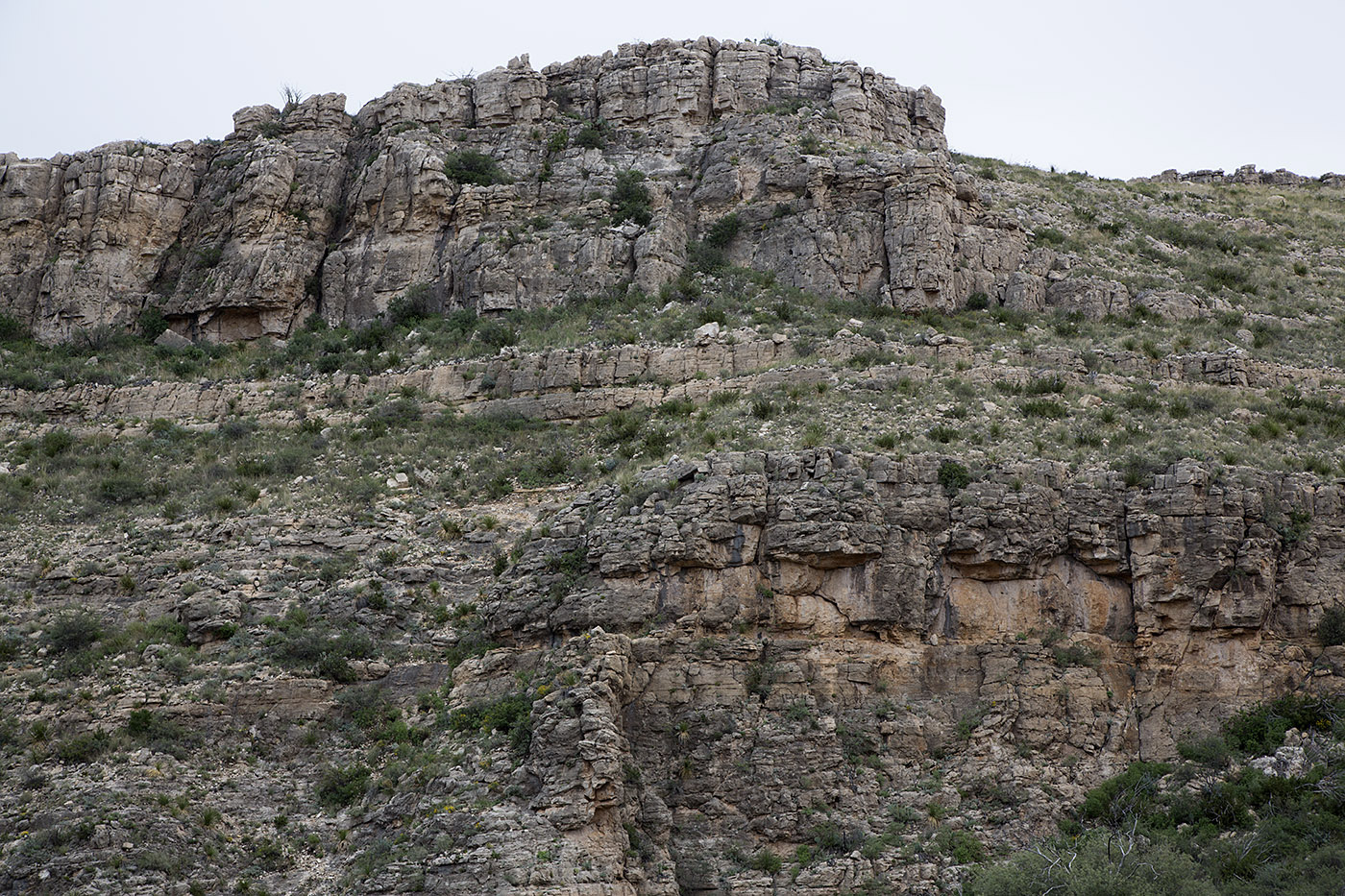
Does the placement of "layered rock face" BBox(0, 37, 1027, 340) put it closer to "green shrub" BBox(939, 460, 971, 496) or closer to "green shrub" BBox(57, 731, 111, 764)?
"green shrub" BBox(939, 460, 971, 496)

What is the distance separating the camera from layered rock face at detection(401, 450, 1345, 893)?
95.1 feet

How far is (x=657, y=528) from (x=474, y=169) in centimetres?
2201

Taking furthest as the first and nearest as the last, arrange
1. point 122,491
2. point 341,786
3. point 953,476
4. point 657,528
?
point 122,491 < point 953,476 < point 657,528 < point 341,786

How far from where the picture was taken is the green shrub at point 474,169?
4778 centimetres

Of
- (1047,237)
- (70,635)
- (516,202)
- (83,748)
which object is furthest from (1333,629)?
A: (70,635)

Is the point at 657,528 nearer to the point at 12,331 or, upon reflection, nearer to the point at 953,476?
the point at 953,476

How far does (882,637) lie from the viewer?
30953 mm

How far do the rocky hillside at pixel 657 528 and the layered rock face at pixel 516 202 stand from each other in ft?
0.63

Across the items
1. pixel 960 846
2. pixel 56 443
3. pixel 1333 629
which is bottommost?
pixel 960 846

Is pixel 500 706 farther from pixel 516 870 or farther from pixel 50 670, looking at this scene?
pixel 50 670

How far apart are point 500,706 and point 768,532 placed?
7.40 metres

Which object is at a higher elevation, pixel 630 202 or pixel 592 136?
pixel 592 136

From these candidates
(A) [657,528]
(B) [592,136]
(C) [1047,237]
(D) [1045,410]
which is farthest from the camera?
(B) [592,136]

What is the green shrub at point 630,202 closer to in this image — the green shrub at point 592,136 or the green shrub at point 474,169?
the green shrub at point 592,136
